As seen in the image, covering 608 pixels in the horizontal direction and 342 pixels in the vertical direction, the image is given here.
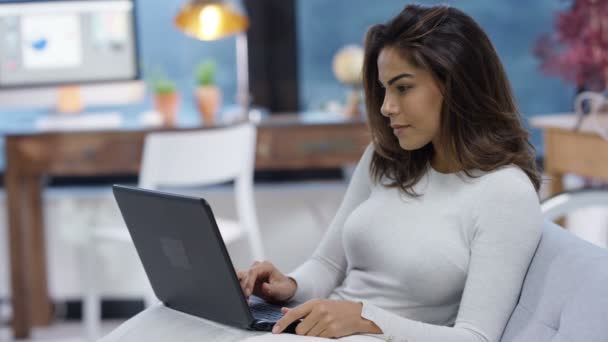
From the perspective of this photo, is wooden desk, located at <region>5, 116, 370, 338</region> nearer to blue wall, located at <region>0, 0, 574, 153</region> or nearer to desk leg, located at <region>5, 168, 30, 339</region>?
desk leg, located at <region>5, 168, 30, 339</region>

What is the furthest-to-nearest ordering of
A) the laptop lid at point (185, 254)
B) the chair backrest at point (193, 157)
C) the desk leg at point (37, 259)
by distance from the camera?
the desk leg at point (37, 259)
the chair backrest at point (193, 157)
the laptop lid at point (185, 254)

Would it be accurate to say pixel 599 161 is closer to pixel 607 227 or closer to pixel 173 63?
pixel 607 227

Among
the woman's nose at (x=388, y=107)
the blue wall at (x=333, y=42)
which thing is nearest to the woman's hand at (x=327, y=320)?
the woman's nose at (x=388, y=107)

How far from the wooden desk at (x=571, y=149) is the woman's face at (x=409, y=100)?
1.43 meters

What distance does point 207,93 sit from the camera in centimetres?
351

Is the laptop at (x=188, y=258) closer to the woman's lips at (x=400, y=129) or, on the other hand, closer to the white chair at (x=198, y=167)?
the woman's lips at (x=400, y=129)

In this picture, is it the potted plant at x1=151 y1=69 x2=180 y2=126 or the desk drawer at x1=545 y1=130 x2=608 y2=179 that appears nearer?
the desk drawer at x1=545 y1=130 x2=608 y2=179

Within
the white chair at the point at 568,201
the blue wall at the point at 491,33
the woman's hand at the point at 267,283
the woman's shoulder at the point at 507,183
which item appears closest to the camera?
the woman's shoulder at the point at 507,183

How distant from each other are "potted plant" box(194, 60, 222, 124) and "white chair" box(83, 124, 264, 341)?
37cm

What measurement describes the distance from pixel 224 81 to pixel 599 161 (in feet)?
5.27

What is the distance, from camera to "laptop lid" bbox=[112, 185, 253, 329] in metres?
1.36

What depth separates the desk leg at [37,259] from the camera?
3.57m

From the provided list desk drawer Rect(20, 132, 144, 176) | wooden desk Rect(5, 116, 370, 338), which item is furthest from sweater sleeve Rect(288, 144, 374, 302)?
desk drawer Rect(20, 132, 144, 176)

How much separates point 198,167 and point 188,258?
1586 mm
